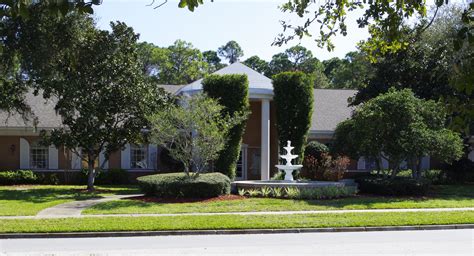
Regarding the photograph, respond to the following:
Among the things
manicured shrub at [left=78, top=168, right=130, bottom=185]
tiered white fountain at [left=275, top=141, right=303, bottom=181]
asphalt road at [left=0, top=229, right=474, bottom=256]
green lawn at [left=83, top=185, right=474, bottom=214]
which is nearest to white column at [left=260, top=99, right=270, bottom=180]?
tiered white fountain at [left=275, top=141, right=303, bottom=181]

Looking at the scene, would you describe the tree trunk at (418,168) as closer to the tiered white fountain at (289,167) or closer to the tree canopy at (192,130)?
the tiered white fountain at (289,167)

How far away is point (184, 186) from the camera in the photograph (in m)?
23.6

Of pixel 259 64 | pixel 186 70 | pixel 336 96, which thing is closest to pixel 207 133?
pixel 336 96

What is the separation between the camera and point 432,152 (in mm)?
25750

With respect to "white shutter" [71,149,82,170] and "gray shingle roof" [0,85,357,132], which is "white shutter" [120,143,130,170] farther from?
"gray shingle roof" [0,85,357,132]

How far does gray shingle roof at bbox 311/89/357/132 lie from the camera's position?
35.7 meters

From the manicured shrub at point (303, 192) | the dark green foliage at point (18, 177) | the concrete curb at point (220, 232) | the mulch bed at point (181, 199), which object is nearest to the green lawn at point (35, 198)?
the dark green foliage at point (18, 177)

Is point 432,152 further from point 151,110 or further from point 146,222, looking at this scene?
point 146,222

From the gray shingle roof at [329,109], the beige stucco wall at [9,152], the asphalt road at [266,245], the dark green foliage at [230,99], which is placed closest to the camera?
the asphalt road at [266,245]

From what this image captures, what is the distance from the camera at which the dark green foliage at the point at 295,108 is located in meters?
30.5

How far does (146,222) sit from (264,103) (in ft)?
54.5

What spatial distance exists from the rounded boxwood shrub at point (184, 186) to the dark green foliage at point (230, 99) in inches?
195

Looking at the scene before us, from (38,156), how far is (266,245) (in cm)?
2419

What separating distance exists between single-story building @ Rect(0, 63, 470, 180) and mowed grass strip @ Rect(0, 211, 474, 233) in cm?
1381
